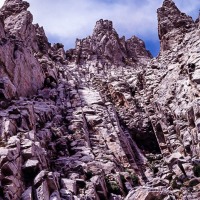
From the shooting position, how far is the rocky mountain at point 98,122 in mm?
26830

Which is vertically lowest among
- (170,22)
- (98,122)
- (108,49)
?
(98,122)

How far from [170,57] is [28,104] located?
35374mm

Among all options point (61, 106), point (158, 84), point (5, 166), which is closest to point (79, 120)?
point (61, 106)

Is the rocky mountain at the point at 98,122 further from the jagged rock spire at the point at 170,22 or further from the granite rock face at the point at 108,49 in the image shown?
the granite rock face at the point at 108,49

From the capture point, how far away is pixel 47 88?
206 ft

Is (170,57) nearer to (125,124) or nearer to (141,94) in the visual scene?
(141,94)

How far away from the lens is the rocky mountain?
2683 cm

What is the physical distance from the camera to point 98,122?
52688mm

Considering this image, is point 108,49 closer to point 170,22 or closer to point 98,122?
point 170,22

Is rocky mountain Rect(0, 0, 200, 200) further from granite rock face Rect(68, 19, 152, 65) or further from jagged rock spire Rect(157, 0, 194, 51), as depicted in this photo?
granite rock face Rect(68, 19, 152, 65)

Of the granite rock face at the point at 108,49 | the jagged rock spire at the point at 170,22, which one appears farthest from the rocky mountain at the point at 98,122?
the granite rock face at the point at 108,49

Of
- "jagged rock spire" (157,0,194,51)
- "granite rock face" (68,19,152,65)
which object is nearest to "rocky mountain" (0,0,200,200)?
"jagged rock spire" (157,0,194,51)

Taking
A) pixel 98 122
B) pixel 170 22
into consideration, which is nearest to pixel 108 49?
pixel 170 22

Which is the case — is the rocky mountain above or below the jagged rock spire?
below
